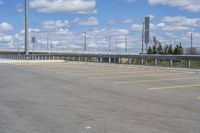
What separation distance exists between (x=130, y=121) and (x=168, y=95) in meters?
4.24

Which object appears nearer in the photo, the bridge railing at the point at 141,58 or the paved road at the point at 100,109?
the paved road at the point at 100,109

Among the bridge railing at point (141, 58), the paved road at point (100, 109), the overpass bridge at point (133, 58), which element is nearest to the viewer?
the paved road at point (100, 109)

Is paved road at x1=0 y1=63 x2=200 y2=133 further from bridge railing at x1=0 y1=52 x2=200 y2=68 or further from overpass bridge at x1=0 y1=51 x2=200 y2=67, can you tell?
bridge railing at x1=0 y1=52 x2=200 y2=68

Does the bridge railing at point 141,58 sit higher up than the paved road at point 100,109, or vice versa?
the bridge railing at point 141,58

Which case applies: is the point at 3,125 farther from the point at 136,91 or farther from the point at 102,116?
the point at 136,91

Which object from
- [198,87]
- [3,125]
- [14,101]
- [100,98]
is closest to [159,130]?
[3,125]

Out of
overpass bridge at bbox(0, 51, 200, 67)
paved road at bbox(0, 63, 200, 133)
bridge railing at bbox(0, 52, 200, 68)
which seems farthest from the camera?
bridge railing at bbox(0, 52, 200, 68)

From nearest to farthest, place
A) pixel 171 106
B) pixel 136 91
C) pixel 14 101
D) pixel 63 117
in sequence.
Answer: pixel 63 117 < pixel 171 106 < pixel 14 101 < pixel 136 91

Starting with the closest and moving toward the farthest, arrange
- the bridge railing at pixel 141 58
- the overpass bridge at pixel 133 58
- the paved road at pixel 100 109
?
the paved road at pixel 100 109 < the overpass bridge at pixel 133 58 < the bridge railing at pixel 141 58

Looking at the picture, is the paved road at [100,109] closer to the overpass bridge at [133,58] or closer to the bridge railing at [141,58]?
the overpass bridge at [133,58]

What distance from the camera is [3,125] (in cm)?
743

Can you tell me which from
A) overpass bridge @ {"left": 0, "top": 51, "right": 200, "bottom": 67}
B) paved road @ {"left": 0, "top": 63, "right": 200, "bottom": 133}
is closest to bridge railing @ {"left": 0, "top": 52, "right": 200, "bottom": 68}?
overpass bridge @ {"left": 0, "top": 51, "right": 200, "bottom": 67}

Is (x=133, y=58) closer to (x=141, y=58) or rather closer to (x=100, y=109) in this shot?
(x=141, y=58)

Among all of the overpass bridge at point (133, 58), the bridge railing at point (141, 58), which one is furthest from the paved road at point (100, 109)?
the bridge railing at point (141, 58)
